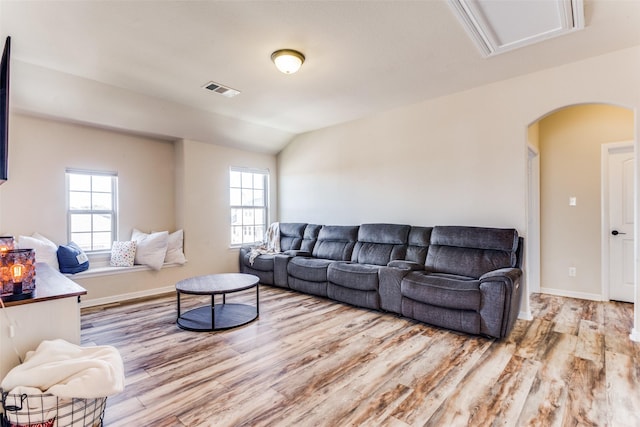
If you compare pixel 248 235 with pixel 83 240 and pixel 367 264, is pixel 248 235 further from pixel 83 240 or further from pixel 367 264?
pixel 367 264

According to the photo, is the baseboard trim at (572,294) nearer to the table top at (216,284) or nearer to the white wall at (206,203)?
the table top at (216,284)

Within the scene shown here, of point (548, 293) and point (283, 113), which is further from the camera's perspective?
point (283, 113)

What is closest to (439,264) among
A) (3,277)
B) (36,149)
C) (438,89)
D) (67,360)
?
(438,89)

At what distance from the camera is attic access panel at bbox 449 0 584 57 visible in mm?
2207

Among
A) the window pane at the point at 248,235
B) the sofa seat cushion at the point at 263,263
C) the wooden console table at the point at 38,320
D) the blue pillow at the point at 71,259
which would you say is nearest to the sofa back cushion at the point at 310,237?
the sofa seat cushion at the point at 263,263

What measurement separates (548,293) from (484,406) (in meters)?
3.33

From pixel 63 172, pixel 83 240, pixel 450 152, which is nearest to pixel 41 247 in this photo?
pixel 83 240

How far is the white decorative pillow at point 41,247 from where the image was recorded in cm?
348

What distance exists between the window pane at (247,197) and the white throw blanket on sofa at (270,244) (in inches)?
24.4

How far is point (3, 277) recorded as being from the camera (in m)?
1.58

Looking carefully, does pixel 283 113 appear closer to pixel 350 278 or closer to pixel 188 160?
pixel 188 160

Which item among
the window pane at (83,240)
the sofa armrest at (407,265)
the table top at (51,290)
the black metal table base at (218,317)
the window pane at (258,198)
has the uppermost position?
the window pane at (258,198)

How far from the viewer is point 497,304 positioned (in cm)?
277

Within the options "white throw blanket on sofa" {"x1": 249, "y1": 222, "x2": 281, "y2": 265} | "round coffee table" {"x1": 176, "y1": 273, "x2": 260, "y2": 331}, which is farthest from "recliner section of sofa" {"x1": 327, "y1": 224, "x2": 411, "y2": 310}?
"white throw blanket on sofa" {"x1": 249, "y1": 222, "x2": 281, "y2": 265}
